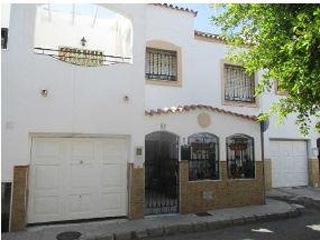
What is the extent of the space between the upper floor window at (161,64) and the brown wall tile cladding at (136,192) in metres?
4.43

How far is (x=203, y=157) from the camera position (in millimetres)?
11062

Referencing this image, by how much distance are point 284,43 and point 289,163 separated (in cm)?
1053

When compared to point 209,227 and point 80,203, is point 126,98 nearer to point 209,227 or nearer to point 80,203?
point 80,203

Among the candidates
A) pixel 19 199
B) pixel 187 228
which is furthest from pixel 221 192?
pixel 19 199

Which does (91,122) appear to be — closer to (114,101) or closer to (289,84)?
(114,101)

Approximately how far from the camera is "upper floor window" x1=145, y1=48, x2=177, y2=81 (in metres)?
13.3

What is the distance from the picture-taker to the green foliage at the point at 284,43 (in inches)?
230

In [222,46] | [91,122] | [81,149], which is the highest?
[222,46]

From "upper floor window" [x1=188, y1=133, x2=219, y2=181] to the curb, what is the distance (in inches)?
65.0

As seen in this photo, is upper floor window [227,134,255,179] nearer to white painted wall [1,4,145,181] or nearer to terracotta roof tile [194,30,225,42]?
white painted wall [1,4,145,181]

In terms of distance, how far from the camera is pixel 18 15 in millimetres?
8922

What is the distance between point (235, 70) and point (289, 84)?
8.20m

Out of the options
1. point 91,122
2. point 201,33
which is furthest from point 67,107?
point 201,33

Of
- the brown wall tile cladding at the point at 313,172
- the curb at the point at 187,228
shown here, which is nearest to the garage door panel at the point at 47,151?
the curb at the point at 187,228
